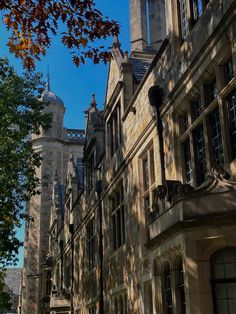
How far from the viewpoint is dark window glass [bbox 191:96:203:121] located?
35.7ft

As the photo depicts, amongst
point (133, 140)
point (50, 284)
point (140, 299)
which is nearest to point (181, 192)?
point (140, 299)

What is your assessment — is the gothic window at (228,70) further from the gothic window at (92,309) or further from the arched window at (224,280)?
the gothic window at (92,309)

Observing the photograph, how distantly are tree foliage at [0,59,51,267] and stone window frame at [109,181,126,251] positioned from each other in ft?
12.6

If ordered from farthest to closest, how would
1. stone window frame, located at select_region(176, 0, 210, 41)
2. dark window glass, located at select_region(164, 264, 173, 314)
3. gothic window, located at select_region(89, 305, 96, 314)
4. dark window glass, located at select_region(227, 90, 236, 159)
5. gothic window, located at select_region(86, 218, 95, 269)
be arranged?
gothic window, located at select_region(86, 218, 95, 269)
gothic window, located at select_region(89, 305, 96, 314)
stone window frame, located at select_region(176, 0, 210, 41)
dark window glass, located at select_region(164, 264, 173, 314)
dark window glass, located at select_region(227, 90, 236, 159)

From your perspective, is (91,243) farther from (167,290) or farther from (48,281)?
(48,281)

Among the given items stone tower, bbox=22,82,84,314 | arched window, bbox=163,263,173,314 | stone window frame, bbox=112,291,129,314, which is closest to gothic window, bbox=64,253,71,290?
stone tower, bbox=22,82,84,314

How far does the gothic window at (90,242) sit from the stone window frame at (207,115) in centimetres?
1154

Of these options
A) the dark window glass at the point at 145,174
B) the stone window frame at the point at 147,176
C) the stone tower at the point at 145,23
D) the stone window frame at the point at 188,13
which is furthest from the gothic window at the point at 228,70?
the stone tower at the point at 145,23

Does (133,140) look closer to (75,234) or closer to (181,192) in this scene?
(181,192)

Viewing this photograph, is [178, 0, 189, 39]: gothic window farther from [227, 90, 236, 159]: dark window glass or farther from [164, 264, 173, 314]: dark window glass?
[164, 264, 173, 314]: dark window glass

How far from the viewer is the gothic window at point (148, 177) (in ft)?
45.2

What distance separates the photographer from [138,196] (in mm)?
14758

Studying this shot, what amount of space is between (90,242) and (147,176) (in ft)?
30.1

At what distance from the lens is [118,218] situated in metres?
17.6
